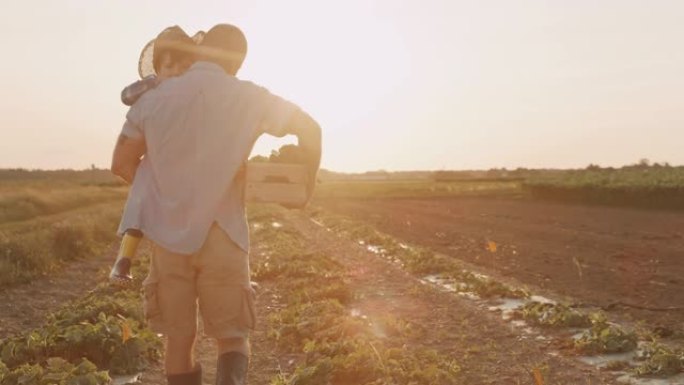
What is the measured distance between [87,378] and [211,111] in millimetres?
3057

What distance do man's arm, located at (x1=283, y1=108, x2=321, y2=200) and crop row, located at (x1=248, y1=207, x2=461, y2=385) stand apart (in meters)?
2.84

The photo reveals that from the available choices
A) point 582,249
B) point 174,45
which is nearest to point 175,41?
point 174,45

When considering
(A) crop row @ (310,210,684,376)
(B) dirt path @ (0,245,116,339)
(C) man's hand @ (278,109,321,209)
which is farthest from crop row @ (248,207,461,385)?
(B) dirt path @ (0,245,116,339)

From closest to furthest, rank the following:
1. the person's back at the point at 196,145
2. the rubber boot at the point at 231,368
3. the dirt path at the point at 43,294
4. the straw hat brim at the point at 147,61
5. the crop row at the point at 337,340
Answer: the person's back at the point at 196,145
the rubber boot at the point at 231,368
the straw hat brim at the point at 147,61
the crop row at the point at 337,340
the dirt path at the point at 43,294

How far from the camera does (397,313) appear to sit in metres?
10.1

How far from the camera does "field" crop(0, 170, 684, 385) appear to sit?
6.66 m

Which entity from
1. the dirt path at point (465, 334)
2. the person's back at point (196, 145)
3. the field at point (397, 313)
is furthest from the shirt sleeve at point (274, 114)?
the dirt path at point (465, 334)

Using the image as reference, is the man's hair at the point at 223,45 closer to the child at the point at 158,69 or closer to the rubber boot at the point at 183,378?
the child at the point at 158,69

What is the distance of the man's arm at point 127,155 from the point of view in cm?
334

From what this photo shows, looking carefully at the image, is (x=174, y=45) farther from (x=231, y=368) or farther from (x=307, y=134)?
(x=231, y=368)

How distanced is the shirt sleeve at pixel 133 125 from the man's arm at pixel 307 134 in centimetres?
62

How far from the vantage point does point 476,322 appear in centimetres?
942

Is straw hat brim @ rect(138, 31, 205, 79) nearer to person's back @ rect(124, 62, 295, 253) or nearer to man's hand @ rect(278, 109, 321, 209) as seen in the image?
person's back @ rect(124, 62, 295, 253)

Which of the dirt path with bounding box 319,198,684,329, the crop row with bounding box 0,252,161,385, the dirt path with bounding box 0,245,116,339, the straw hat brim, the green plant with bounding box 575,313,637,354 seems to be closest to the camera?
the straw hat brim
